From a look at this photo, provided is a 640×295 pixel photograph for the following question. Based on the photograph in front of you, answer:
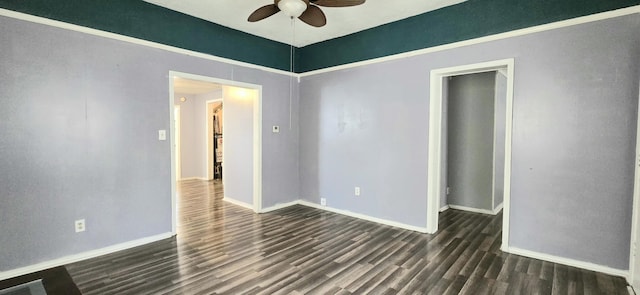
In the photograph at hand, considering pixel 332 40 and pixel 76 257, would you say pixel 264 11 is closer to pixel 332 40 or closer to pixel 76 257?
pixel 332 40

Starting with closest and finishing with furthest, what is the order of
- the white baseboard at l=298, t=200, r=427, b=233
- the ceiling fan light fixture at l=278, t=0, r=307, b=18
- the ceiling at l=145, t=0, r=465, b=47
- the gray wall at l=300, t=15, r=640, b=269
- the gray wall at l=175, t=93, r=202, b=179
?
the gray wall at l=300, t=15, r=640, b=269, the ceiling fan light fixture at l=278, t=0, r=307, b=18, the ceiling at l=145, t=0, r=465, b=47, the white baseboard at l=298, t=200, r=427, b=233, the gray wall at l=175, t=93, r=202, b=179

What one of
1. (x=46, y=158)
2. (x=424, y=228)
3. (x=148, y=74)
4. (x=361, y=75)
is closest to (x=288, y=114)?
(x=361, y=75)

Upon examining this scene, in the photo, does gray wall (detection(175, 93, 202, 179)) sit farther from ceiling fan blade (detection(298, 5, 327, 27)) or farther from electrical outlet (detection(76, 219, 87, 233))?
ceiling fan blade (detection(298, 5, 327, 27))

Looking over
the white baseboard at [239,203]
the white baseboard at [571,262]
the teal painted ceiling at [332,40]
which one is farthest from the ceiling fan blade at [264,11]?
the white baseboard at [571,262]

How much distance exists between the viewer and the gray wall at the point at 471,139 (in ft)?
15.2

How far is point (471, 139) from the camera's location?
15.8 ft

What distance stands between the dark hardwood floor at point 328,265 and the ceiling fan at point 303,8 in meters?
2.44

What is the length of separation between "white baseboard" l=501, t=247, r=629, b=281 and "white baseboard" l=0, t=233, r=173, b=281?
3917mm

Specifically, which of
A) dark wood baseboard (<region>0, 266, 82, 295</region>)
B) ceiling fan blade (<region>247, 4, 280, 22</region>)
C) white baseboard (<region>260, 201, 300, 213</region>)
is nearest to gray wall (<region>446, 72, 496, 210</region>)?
white baseboard (<region>260, 201, 300, 213</region>)

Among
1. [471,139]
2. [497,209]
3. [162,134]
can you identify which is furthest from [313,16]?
[497,209]

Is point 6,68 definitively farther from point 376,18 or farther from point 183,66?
point 376,18

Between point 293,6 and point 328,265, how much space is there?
2.48 m

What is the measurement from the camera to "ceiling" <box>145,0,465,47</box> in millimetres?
3340

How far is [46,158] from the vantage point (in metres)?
2.74
